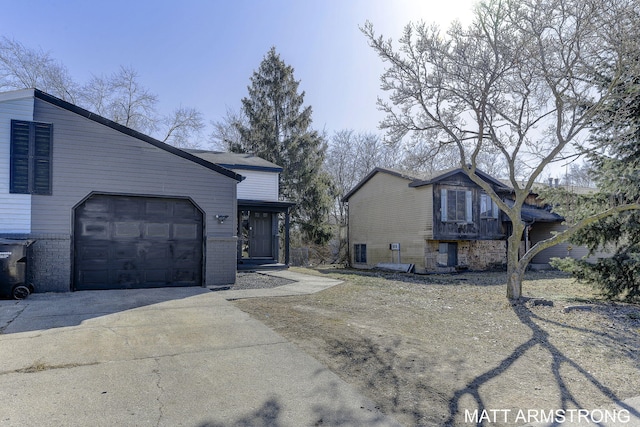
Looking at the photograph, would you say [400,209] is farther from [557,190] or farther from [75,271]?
[75,271]

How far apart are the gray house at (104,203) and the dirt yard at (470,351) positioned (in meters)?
3.31

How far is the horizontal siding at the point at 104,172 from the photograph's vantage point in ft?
→ 30.2

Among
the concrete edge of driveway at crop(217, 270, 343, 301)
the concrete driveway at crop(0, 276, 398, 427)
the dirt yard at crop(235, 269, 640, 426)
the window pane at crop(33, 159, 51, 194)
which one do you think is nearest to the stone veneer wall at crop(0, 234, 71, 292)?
the window pane at crop(33, 159, 51, 194)

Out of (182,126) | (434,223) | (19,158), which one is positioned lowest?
(434,223)

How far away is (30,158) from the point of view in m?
8.98

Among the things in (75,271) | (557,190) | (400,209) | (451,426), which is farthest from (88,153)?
(400,209)

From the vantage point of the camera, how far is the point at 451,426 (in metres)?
3.11

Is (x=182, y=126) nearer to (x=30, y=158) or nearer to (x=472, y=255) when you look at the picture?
(x=30, y=158)

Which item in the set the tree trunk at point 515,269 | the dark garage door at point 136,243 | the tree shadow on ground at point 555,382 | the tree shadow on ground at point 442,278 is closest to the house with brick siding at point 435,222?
the tree shadow on ground at point 442,278

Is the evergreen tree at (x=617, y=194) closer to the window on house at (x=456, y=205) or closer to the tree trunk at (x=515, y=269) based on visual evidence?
the tree trunk at (x=515, y=269)

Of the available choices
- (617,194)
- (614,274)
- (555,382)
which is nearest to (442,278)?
(614,274)

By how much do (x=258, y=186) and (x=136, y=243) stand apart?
26.4ft

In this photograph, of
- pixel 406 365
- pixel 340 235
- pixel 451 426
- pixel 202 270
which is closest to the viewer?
pixel 451 426

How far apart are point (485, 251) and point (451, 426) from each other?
61.1 feet
